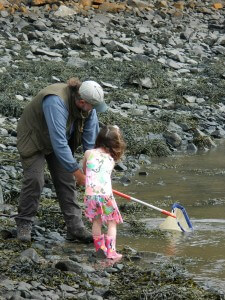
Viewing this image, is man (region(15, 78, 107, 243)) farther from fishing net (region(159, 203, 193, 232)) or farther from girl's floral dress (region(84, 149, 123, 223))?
fishing net (region(159, 203, 193, 232))

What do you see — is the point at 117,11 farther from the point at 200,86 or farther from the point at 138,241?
the point at 138,241

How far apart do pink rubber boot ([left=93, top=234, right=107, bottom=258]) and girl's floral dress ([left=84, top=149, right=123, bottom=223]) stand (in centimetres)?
17

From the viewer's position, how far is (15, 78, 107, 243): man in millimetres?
6906

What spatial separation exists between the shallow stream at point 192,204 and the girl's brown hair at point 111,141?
0.99 metres

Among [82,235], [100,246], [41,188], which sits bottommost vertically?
[82,235]

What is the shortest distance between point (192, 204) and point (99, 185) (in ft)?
9.03

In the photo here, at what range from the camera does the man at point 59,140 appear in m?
6.91

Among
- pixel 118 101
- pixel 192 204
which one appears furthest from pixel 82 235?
pixel 118 101

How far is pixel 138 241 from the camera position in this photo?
25.5 feet

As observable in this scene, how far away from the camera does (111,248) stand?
22.9 ft

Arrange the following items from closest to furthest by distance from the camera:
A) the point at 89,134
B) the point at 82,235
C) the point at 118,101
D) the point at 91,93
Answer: the point at 91,93 < the point at 89,134 < the point at 82,235 < the point at 118,101

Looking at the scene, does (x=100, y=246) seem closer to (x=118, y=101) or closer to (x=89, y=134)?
(x=89, y=134)

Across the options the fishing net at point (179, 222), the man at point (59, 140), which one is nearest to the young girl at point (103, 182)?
the man at point (59, 140)

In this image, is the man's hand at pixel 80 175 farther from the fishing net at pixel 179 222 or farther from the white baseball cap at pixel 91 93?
the fishing net at pixel 179 222
